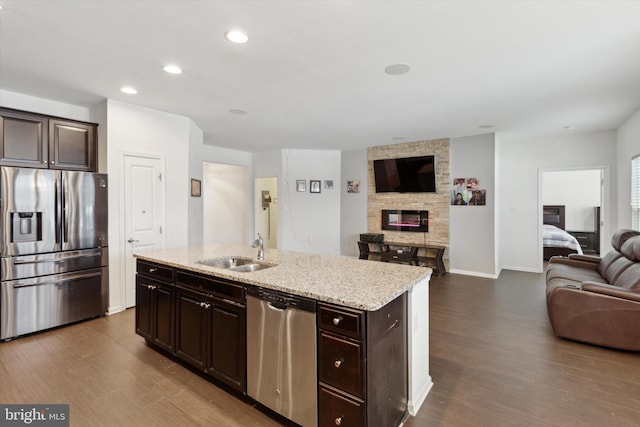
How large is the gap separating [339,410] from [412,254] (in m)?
4.82

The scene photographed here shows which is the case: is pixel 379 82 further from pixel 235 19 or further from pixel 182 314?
pixel 182 314

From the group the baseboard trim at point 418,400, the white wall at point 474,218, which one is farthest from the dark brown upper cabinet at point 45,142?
the white wall at point 474,218

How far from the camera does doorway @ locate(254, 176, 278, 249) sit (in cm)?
783

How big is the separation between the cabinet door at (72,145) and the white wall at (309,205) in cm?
383

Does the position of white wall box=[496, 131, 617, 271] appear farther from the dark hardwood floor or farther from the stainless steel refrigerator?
the stainless steel refrigerator

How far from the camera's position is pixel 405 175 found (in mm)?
6555

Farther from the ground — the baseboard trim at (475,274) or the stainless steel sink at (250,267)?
the stainless steel sink at (250,267)

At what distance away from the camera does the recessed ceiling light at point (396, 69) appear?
2873 mm

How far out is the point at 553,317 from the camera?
3.16 m

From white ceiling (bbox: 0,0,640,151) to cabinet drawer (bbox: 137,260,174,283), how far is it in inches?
72.9

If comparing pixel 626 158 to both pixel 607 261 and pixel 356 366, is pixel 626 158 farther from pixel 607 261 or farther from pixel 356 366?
pixel 356 366

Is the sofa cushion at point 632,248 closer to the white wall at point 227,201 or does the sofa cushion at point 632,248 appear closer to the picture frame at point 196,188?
the picture frame at point 196,188

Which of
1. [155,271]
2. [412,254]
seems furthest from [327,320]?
[412,254]

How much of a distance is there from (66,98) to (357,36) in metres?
3.60
